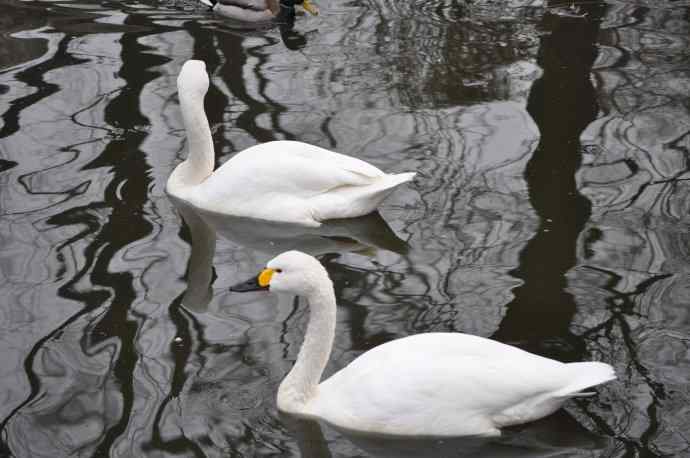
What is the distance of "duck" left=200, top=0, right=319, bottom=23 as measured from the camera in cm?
1170

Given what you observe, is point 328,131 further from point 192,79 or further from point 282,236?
point 282,236

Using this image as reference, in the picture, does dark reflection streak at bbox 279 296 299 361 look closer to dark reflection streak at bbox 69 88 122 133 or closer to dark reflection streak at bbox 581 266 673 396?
dark reflection streak at bbox 581 266 673 396

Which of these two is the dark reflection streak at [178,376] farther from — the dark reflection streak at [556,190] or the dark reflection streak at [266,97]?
the dark reflection streak at [266,97]

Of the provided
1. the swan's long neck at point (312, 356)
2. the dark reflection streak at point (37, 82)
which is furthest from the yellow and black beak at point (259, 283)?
the dark reflection streak at point (37, 82)

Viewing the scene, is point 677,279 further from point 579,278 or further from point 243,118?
point 243,118

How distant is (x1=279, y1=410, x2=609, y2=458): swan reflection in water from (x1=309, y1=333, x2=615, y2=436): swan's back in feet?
0.17

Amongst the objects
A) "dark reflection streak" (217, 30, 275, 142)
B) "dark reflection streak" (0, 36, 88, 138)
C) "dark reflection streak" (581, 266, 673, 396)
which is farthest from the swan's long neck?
"dark reflection streak" (0, 36, 88, 138)

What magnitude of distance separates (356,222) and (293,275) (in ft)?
7.34

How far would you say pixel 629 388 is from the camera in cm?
519

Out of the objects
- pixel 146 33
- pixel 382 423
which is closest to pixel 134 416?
pixel 382 423

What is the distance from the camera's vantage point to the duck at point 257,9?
460 inches

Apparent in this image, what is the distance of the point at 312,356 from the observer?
16.9 ft

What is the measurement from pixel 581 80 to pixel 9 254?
508cm

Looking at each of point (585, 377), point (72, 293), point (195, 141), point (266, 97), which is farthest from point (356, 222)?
point (585, 377)
